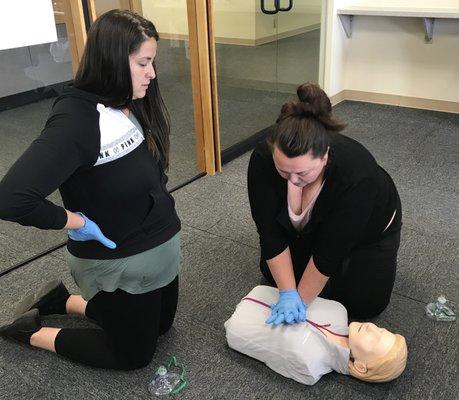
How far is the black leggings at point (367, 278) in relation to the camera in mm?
1601

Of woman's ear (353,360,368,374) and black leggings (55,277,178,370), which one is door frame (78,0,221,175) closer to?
black leggings (55,277,178,370)

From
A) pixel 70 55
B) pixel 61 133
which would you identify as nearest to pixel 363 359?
pixel 61 133

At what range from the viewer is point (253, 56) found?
315 centimetres

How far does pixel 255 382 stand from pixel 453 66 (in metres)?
3.36

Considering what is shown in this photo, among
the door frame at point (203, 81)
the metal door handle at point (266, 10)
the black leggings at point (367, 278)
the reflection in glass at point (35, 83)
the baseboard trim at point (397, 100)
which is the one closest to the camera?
the black leggings at point (367, 278)

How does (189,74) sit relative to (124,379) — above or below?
above

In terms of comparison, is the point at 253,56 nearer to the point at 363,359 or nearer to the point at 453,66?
the point at 453,66

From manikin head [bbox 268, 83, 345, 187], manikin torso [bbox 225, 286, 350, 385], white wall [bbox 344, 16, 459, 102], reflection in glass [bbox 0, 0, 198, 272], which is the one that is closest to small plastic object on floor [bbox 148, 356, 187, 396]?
manikin torso [bbox 225, 286, 350, 385]

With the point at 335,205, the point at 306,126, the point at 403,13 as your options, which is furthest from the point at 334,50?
the point at 306,126

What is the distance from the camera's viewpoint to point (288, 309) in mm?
1462

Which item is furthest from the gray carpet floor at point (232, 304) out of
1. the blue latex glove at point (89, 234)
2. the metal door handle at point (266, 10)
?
the metal door handle at point (266, 10)

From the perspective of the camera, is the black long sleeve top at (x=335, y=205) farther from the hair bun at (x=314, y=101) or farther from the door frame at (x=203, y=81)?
the door frame at (x=203, y=81)

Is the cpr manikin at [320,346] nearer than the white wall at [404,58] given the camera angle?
Yes

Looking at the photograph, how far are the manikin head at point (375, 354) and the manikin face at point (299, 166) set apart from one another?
1.66 ft
